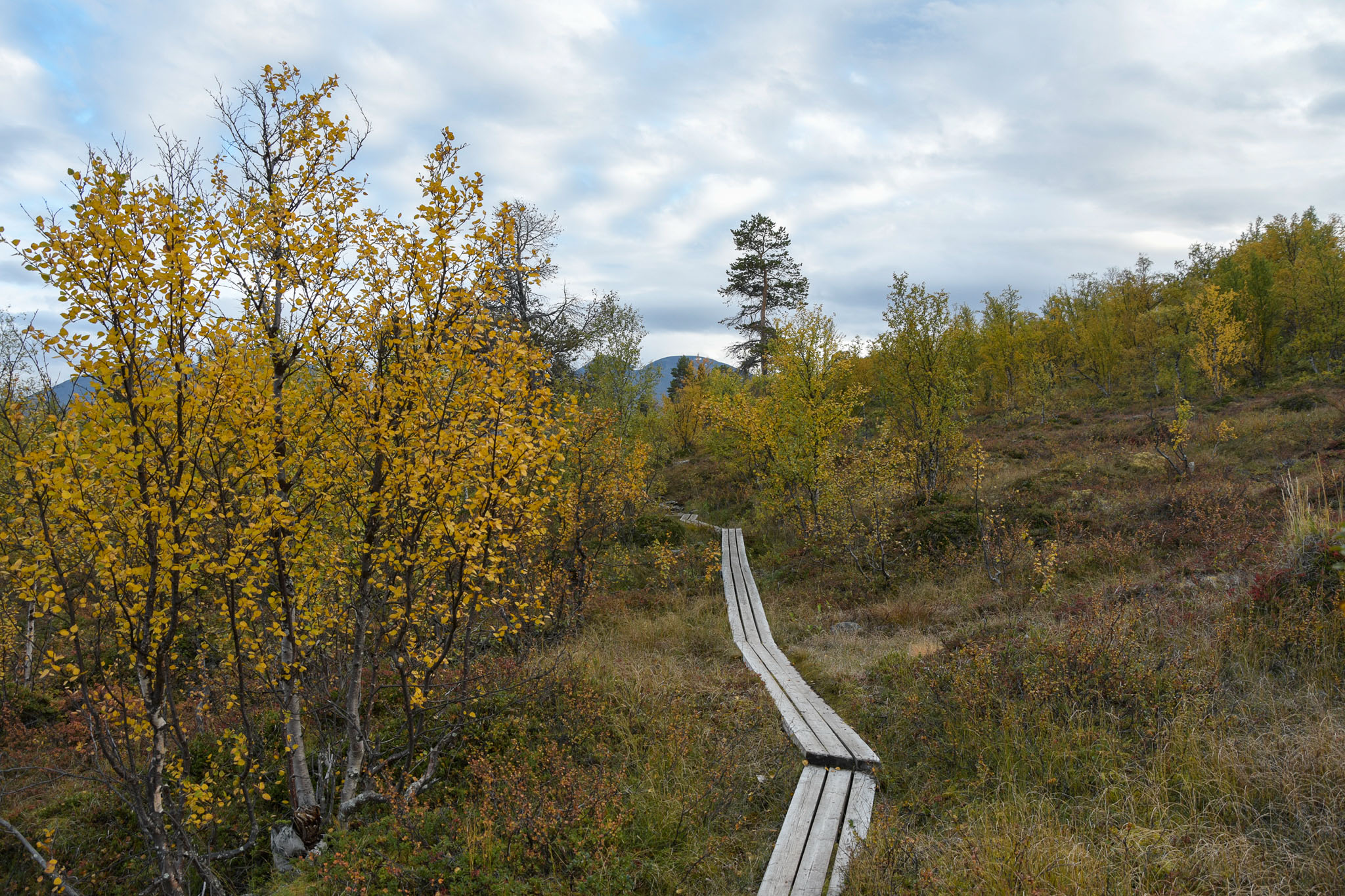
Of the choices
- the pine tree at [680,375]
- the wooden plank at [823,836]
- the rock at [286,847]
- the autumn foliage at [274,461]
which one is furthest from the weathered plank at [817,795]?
the pine tree at [680,375]

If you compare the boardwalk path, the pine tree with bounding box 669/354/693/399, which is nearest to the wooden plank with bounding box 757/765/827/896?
the boardwalk path

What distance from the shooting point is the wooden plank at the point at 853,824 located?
3771mm

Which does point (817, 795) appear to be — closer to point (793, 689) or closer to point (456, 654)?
point (793, 689)

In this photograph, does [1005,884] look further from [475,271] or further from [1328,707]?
[475,271]

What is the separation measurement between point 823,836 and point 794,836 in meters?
0.20

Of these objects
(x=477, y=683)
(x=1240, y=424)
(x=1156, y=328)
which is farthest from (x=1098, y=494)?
(x=1156, y=328)

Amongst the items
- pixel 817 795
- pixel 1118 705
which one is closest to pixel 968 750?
pixel 1118 705

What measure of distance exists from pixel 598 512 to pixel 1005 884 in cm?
839

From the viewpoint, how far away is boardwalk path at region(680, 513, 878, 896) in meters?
3.86

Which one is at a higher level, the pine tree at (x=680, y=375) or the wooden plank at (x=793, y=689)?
the pine tree at (x=680, y=375)

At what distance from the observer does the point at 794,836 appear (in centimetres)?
425

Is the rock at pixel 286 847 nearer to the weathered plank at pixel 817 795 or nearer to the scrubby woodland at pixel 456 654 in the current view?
the scrubby woodland at pixel 456 654

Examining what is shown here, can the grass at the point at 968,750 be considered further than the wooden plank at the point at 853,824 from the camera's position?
No

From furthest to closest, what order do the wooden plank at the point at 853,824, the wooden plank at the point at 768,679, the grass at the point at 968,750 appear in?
the wooden plank at the point at 768,679
the wooden plank at the point at 853,824
the grass at the point at 968,750
